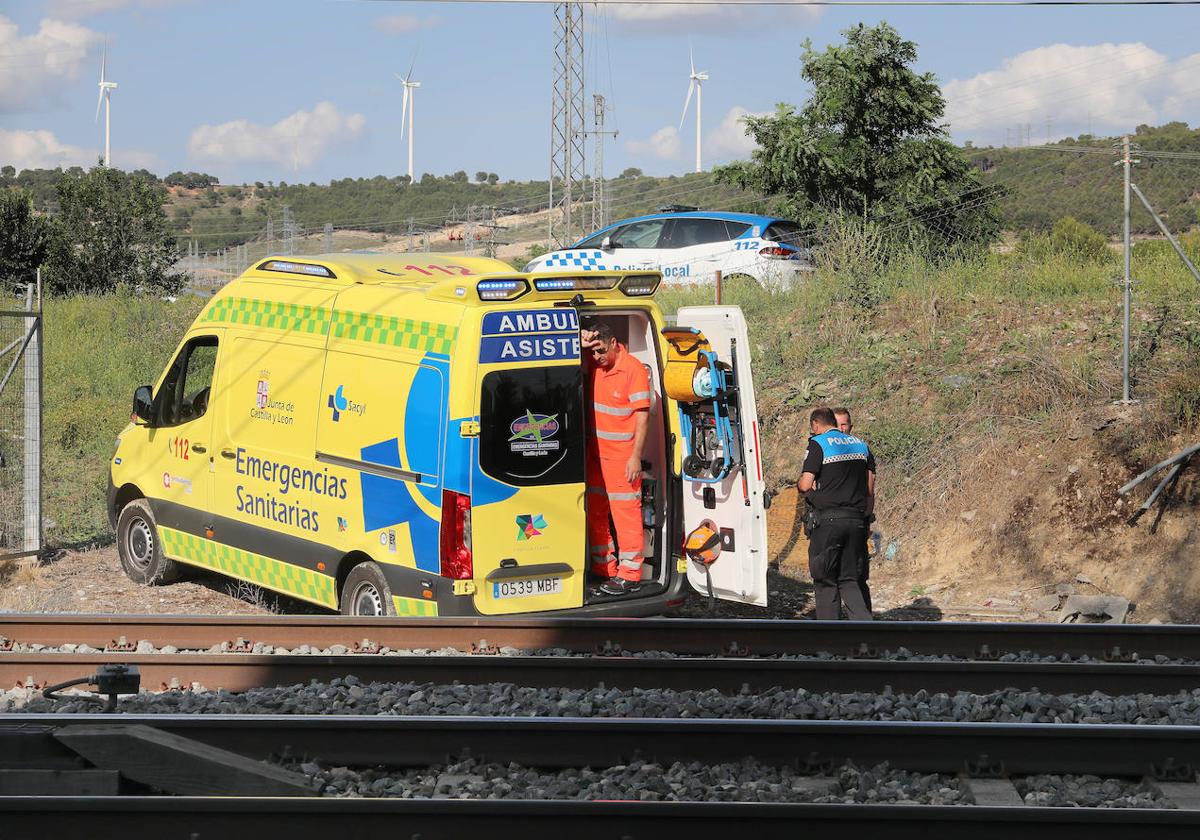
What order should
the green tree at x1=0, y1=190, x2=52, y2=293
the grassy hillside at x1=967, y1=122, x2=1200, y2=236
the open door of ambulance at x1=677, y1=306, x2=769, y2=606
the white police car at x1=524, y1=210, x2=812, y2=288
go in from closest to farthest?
the open door of ambulance at x1=677, y1=306, x2=769, y2=606, the white police car at x1=524, y1=210, x2=812, y2=288, the green tree at x1=0, y1=190, x2=52, y2=293, the grassy hillside at x1=967, y1=122, x2=1200, y2=236

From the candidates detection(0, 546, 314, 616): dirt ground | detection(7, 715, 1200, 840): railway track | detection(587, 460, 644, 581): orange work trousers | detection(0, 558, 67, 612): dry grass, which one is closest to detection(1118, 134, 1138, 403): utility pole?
detection(587, 460, 644, 581): orange work trousers

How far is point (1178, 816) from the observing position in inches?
198

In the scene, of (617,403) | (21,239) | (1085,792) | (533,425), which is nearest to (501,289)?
(533,425)

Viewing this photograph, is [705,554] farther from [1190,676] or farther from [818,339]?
[818,339]

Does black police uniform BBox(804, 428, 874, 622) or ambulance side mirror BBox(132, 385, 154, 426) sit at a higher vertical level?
ambulance side mirror BBox(132, 385, 154, 426)

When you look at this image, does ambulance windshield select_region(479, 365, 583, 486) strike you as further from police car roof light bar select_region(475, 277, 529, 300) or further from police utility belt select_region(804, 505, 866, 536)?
police utility belt select_region(804, 505, 866, 536)

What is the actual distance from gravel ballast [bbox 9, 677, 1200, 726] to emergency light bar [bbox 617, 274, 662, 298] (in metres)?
2.99

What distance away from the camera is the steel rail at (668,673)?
24.0 ft

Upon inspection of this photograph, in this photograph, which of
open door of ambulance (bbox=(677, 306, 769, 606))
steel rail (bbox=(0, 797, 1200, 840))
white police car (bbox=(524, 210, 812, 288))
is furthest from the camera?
white police car (bbox=(524, 210, 812, 288))

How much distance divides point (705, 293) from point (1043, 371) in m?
6.70

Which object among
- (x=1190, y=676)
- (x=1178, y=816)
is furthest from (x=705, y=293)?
(x=1178, y=816)

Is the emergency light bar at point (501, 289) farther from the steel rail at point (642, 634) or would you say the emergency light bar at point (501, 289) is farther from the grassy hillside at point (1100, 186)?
the grassy hillside at point (1100, 186)

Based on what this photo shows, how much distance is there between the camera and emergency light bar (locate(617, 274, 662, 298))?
350 inches

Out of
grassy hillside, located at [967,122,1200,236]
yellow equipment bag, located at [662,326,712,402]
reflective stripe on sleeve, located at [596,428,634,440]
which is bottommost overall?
reflective stripe on sleeve, located at [596,428,634,440]
